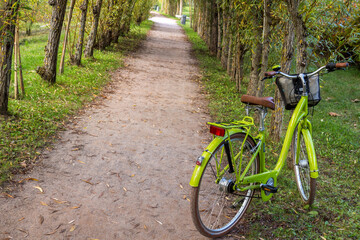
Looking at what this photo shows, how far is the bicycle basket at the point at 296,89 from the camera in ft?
13.0

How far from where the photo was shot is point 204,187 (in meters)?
4.21

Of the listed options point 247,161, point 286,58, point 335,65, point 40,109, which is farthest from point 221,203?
point 40,109

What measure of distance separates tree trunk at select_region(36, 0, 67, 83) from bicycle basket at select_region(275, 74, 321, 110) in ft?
23.1

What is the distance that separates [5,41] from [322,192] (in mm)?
5776

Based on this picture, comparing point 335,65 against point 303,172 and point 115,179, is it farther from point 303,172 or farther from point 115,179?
point 115,179

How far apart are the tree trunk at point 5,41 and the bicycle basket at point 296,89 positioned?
4.68 meters

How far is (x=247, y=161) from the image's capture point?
3871mm

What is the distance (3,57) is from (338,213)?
5921 mm

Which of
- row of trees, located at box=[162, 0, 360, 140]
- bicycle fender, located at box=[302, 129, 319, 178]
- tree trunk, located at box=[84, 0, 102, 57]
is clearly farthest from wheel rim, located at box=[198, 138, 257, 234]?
tree trunk, located at box=[84, 0, 102, 57]

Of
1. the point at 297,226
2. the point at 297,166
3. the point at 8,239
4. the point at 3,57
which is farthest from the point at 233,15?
the point at 8,239

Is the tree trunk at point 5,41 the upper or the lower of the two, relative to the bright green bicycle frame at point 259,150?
upper

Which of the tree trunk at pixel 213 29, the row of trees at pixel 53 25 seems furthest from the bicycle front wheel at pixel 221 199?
the tree trunk at pixel 213 29

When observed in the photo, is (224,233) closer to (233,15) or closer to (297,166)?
(297,166)

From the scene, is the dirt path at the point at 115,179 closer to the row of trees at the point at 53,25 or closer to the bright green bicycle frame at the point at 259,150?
the bright green bicycle frame at the point at 259,150
